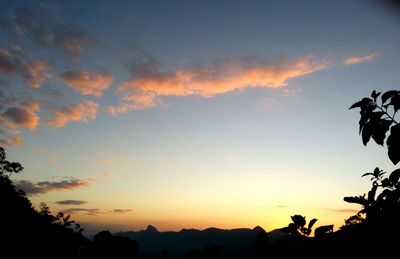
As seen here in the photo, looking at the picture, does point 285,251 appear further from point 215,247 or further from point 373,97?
point 373,97

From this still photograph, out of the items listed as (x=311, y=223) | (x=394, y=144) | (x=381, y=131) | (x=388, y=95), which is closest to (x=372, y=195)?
(x=394, y=144)

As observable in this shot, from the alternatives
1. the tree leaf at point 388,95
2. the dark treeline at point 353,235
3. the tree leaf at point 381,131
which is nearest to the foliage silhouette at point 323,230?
the dark treeline at point 353,235

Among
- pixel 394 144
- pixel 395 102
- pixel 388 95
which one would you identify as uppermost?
pixel 388 95

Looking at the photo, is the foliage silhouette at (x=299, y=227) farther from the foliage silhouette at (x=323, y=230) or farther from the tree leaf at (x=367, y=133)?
the tree leaf at (x=367, y=133)

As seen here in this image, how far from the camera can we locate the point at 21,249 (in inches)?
228

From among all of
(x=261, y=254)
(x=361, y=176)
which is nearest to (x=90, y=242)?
(x=261, y=254)

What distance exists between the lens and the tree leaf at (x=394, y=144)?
11.4 feet

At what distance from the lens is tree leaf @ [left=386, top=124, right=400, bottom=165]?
3.48m

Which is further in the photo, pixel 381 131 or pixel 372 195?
pixel 381 131

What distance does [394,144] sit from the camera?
3.56 meters

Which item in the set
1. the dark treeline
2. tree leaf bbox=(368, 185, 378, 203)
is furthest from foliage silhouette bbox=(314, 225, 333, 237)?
tree leaf bbox=(368, 185, 378, 203)

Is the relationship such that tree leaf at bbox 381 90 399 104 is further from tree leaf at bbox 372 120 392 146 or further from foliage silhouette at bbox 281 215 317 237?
foliage silhouette at bbox 281 215 317 237

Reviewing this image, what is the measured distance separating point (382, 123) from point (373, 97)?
490 millimetres

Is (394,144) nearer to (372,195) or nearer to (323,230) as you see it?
(372,195)
